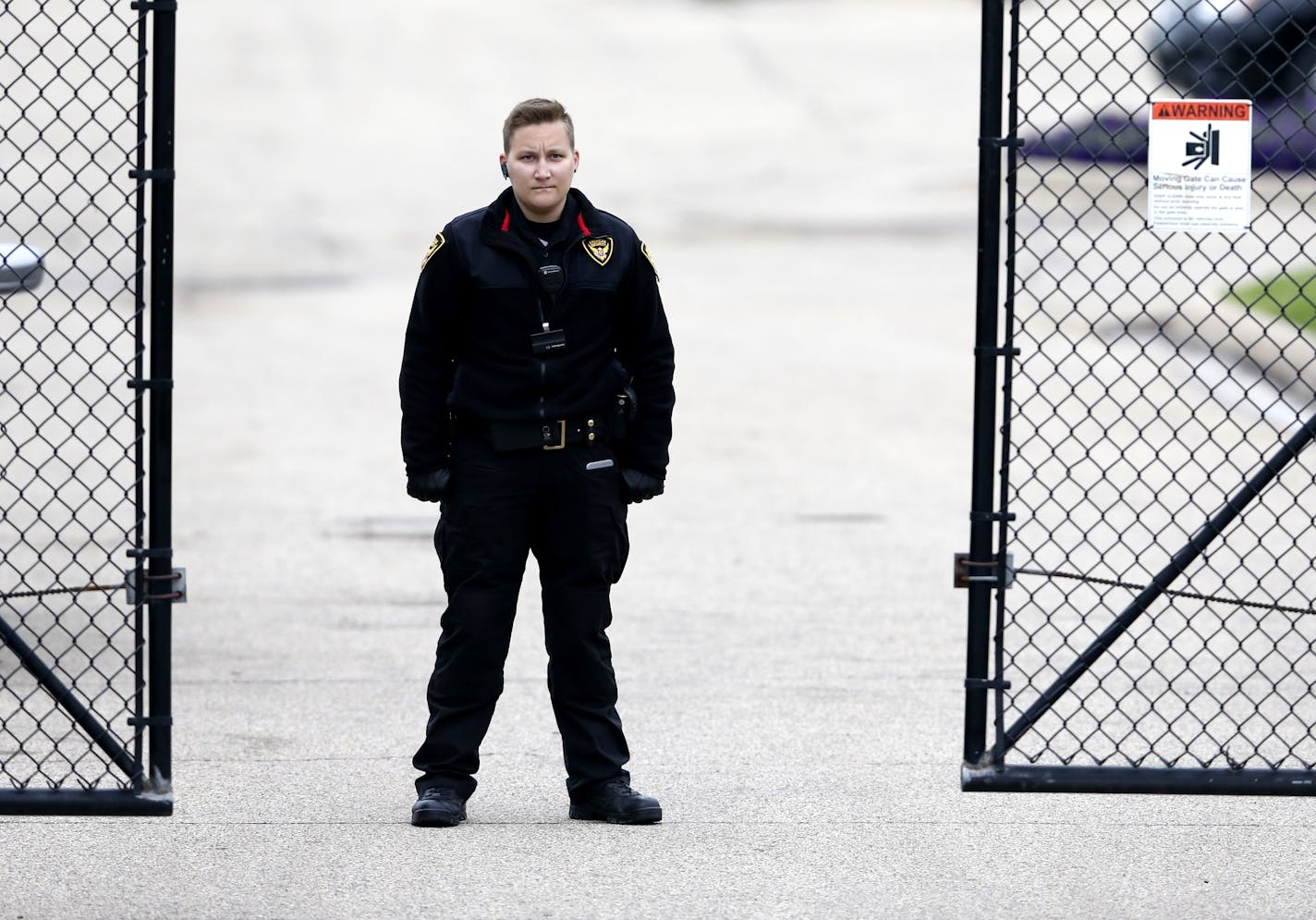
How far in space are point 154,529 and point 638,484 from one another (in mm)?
1236

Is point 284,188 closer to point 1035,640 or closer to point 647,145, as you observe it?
point 647,145

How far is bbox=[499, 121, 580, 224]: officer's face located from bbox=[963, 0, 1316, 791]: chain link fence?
106 cm

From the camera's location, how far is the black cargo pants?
457 centimetres

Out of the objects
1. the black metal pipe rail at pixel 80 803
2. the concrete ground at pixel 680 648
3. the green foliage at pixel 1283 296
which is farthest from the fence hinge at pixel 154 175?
the green foliage at pixel 1283 296

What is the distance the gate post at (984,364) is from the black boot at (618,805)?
0.91 metres

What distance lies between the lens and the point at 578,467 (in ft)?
15.0

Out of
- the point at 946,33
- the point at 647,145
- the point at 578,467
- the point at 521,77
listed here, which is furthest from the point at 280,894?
the point at 946,33

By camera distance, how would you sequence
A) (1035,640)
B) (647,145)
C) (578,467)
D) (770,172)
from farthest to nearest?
(647,145) → (770,172) → (1035,640) → (578,467)

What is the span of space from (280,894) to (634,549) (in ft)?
13.6

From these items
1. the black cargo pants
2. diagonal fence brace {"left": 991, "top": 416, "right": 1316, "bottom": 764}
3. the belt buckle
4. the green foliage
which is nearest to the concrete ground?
the black cargo pants

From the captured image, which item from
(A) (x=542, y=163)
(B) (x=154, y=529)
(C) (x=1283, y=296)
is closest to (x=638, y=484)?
(A) (x=542, y=163)

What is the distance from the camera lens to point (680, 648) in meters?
6.64

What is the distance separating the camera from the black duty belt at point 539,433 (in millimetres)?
4512

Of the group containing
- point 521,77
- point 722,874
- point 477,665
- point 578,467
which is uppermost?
point 521,77
